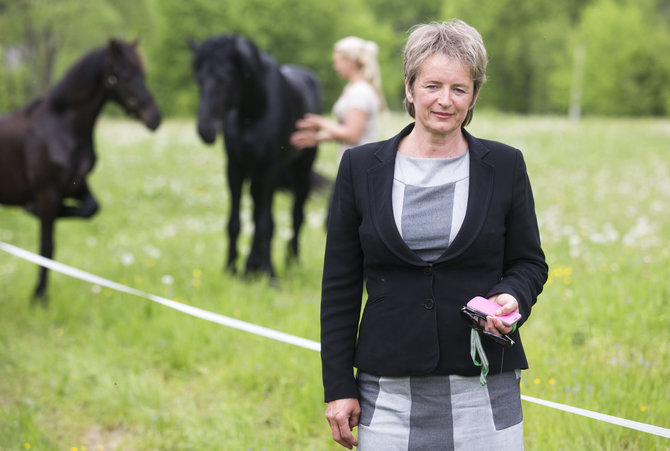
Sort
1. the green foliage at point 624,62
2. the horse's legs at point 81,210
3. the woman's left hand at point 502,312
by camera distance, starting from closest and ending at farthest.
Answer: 1. the woman's left hand at point 502,312
2. the horse's legs at point 81,210
3. the green foliage at point 624,62

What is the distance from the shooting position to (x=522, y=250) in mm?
2125

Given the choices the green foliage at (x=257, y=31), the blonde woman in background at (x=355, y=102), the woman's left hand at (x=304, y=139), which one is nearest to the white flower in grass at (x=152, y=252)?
the woman's left hand at (x=304, y=139)

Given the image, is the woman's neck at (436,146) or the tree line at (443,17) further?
the tree line at (443,17)

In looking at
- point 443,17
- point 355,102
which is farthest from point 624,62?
point 355,102

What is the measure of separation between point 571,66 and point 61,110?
177ft

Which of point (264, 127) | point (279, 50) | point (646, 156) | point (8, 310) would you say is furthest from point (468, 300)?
point (279, 50)

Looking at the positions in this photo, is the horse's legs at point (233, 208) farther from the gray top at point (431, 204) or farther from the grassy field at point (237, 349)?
the gray top at point (431, 204)

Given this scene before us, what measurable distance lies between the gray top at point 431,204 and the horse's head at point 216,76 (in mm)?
4357

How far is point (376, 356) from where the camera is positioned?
81.8 inches

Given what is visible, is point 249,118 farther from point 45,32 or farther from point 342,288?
point 45,32

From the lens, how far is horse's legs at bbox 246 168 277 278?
6844 mm

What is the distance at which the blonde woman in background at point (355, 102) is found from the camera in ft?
19.4

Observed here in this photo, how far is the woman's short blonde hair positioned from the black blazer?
0.75 ft

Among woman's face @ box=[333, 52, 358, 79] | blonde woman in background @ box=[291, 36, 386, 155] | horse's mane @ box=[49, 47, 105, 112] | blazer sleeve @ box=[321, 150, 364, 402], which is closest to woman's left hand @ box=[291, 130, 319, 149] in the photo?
blonde woman in background @ box=[291, 36, 386, 155]
